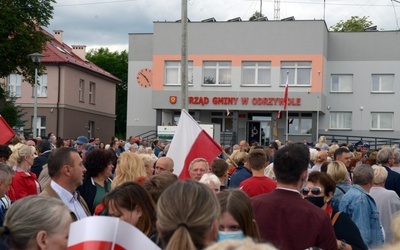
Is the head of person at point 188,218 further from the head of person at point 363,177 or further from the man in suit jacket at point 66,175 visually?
the head of person at point 363,177

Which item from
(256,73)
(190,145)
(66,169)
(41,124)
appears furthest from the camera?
(41,124)

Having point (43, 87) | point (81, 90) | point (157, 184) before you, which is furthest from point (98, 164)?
point (81, 90)

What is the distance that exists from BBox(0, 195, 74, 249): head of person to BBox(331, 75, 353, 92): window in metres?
40.4

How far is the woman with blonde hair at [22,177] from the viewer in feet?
29.4

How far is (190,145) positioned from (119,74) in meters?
71.0

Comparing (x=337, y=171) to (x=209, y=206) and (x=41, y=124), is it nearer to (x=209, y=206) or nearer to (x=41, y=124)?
(x=209, y=206)

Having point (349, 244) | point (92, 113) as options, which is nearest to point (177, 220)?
point (349, 244)

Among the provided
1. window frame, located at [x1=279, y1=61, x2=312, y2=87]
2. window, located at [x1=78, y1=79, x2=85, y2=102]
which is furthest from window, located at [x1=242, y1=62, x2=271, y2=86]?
window, located at [x1=78, y1=79, x2=85, y2=102]

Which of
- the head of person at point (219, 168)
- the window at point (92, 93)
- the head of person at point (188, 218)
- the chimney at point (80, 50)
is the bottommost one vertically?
the head of person at point (219, 168)

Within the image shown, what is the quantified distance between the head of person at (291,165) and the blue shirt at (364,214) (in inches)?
110

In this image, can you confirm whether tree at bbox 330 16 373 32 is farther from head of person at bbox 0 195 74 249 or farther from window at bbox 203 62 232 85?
head of person at bbox 0 195 74 249

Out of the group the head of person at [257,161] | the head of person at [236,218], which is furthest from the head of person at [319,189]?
the head of person at [236,218]

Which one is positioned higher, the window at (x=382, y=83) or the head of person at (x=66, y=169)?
the window at (x=382, y=83)

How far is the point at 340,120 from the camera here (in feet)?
142
